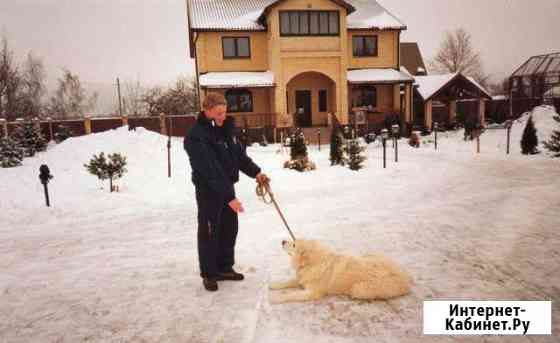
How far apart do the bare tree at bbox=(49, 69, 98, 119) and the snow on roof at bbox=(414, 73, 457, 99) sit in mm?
→ 36850

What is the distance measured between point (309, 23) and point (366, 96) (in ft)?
20.2

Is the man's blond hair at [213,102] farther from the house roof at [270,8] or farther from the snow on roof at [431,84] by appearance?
the snow on roof at [431,84]

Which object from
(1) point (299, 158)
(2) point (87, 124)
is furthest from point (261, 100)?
(1) point (299, 158)

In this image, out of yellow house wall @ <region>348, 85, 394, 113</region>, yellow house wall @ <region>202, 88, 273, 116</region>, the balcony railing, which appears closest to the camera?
the balcony railing

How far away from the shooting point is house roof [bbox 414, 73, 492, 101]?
24672 millimetres

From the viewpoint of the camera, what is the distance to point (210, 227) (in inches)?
156

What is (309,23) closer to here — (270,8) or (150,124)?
(270,8)

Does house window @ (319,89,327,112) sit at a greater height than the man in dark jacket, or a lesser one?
greater

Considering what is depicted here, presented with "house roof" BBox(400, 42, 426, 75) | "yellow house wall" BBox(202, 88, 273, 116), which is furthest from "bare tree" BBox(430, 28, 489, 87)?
"yellow house wall" BBox(202, 88, 273, 116)

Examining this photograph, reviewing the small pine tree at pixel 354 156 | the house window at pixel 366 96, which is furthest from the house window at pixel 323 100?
the small pine tree at pixel 354 156

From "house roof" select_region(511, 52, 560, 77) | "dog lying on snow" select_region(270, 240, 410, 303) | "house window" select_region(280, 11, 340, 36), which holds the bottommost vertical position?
"dog lying on snow" select_region(270, 240, 410, 303)

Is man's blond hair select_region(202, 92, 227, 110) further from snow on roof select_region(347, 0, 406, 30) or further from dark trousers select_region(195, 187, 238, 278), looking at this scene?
snow on roof select_region(347, 0, 406, 30)

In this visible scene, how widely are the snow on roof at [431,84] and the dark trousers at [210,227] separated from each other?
76.7ft

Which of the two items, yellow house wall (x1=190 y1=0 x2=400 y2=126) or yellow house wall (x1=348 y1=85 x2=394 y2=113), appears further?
yellow house wall (x1=348 y1=85 x2=394 y2=113)
